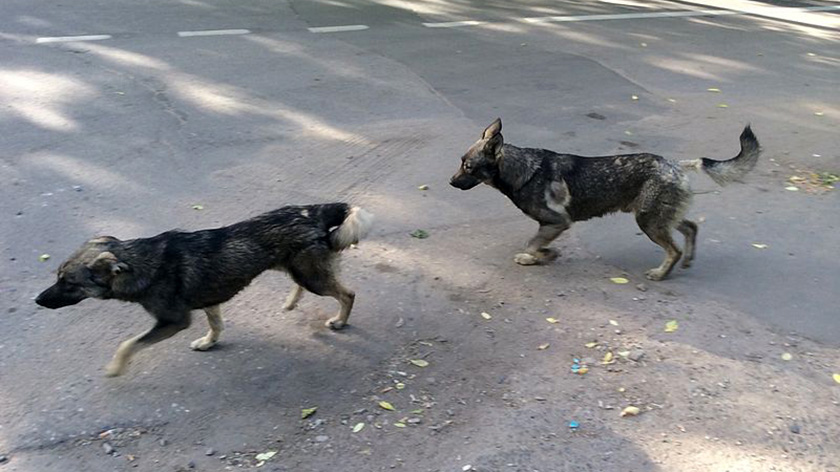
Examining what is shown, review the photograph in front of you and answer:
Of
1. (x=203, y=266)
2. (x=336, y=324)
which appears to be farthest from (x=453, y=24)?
(x=203, y=266)

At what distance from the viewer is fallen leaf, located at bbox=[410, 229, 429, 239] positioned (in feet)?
22.3

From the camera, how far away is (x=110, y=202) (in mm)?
7008

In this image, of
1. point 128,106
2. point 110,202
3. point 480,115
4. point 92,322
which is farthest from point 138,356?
point 480,115

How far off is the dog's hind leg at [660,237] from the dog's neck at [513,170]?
3.06ft

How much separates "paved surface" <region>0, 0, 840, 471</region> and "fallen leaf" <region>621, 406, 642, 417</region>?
0.20 metres

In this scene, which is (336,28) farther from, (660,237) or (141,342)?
(141,342)

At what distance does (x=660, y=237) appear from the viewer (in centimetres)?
628

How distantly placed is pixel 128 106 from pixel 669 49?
27.7 feet

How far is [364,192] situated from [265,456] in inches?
140

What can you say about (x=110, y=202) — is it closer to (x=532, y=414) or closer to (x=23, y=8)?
(x=532, y=414)

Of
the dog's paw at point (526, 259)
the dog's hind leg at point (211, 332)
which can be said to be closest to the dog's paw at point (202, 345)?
the dog's hind leg at point (211, 332)

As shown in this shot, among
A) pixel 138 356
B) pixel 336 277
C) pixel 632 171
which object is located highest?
pixel 632 171

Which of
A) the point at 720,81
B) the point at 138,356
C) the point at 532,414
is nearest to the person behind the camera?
the point at 532,414

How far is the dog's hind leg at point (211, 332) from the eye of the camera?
205 inches
